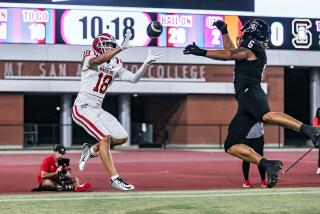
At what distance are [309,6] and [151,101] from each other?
10414 millimetres

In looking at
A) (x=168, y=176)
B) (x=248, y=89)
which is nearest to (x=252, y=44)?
(x=248, y=89)

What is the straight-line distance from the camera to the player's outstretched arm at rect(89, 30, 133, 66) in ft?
32.7

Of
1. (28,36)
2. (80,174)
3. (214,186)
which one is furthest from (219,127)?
(214,186)

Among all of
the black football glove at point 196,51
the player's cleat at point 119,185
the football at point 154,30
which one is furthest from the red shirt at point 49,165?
the black football glove at point 196,51

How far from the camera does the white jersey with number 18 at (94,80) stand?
417 inches

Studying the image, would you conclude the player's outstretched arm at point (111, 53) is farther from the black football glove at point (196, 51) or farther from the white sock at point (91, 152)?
the black football glove at point (196, 51)

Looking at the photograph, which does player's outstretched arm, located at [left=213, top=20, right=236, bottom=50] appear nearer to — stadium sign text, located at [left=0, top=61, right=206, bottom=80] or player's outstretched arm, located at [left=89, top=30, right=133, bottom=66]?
player's outstretched arm, located at [left=89, top=30, right=133, bottom=66]

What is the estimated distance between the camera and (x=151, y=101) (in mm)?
37344

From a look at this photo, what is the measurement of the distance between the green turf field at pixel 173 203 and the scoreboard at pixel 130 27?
73.7 feet

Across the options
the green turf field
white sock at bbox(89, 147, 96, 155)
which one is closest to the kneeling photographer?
white sock at bbox(89, 147, 96, 155)

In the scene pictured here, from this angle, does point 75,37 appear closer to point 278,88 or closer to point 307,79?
point 278,88

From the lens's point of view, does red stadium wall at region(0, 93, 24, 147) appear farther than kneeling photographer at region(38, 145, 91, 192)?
Yes

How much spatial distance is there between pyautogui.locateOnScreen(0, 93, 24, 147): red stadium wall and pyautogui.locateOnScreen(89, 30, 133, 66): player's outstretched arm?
2203 centimetres

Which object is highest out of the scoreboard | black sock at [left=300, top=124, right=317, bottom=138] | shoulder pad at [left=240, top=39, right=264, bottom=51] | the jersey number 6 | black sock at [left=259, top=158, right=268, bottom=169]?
the scoreboard
